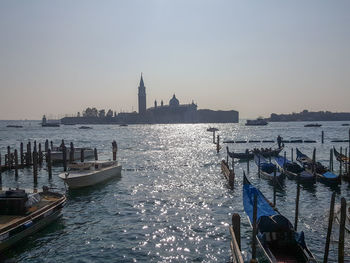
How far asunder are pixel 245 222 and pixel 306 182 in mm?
10289

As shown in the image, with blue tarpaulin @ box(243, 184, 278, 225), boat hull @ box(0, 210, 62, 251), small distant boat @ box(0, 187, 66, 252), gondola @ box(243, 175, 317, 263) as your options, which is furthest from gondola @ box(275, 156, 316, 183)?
small distant boat @ box(0, 187, 66, 252)

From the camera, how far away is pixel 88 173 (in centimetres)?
2383

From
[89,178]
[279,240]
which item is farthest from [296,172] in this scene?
[279,240]

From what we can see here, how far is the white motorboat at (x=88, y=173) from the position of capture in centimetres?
2247

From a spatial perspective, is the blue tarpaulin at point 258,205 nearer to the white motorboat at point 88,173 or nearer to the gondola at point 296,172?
the gondola at point 296,172

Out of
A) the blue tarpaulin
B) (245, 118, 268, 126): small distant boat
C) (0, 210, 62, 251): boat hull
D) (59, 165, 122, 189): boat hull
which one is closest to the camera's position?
(0, 210, 62, 251): boat hull

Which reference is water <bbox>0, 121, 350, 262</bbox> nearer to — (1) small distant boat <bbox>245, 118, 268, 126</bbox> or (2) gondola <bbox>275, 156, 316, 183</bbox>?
(2) gondola <bbox>275, 156, 316, 183</bbox>

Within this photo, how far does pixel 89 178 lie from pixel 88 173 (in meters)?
0.46

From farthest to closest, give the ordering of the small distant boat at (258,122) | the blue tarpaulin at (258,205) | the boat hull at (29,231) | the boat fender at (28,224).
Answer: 1. the small distant boat at (258,122)
2. the boat fender at (28,224)
3. the blue tarpaulin at (258,205)
4. the boat hull at (29,231)

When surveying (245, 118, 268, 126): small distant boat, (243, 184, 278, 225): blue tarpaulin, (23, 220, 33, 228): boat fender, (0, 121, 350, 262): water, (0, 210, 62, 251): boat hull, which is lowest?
(0, 121, 350, 262): water

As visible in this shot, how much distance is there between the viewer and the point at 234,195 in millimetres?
21328

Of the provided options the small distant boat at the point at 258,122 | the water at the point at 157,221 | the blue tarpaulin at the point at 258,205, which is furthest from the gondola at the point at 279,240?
the small distant boat at the point at 258,122

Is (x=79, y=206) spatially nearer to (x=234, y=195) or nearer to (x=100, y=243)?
(x=100, y=243)

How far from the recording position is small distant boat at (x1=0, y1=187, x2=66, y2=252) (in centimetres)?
1245
